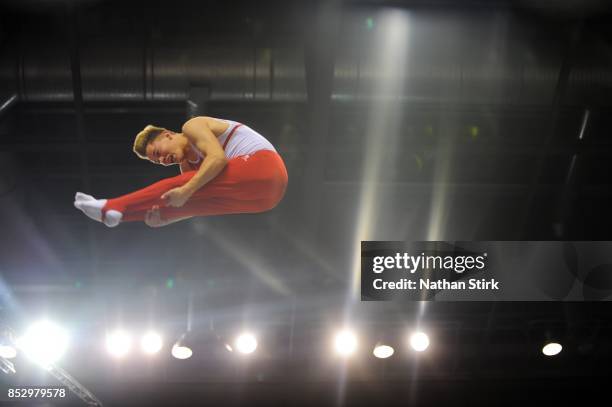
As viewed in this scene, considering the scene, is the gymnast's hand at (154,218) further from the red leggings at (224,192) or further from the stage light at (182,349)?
the stage light at (182,349)

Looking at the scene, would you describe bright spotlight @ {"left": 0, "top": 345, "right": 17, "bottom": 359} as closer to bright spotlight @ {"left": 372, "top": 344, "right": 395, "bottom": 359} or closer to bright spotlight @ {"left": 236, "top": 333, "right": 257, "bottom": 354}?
bright spotlight @ {"left": 236, "top": 333, "right": 257, "bottom": 354}

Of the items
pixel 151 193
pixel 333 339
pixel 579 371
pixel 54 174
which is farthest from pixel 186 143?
pixel 579 371

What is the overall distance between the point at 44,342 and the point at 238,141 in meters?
2.80

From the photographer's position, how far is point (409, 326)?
707 cm

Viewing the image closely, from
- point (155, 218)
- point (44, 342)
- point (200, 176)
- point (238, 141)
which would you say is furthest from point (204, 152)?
point (44, 342)

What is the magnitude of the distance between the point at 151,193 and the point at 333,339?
2.35 meters

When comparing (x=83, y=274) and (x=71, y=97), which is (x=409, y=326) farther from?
(x=71, y=97)

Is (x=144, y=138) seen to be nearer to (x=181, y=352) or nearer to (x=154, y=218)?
(x=154, y=218)

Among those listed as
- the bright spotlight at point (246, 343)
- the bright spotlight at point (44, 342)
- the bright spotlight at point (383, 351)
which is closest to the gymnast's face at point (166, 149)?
the bright spotlight at point (246, 343)

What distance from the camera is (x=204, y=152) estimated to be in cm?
595

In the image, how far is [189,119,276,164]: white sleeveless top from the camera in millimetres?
6023

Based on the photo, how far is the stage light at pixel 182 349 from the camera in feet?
22.7

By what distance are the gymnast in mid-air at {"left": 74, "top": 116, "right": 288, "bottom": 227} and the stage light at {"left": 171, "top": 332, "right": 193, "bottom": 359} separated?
1.35 metres

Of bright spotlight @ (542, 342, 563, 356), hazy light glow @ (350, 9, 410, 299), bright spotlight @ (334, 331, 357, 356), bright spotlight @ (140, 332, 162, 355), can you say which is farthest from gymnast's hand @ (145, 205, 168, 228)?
bright spotlight @ (542, 342, 563, 356)
